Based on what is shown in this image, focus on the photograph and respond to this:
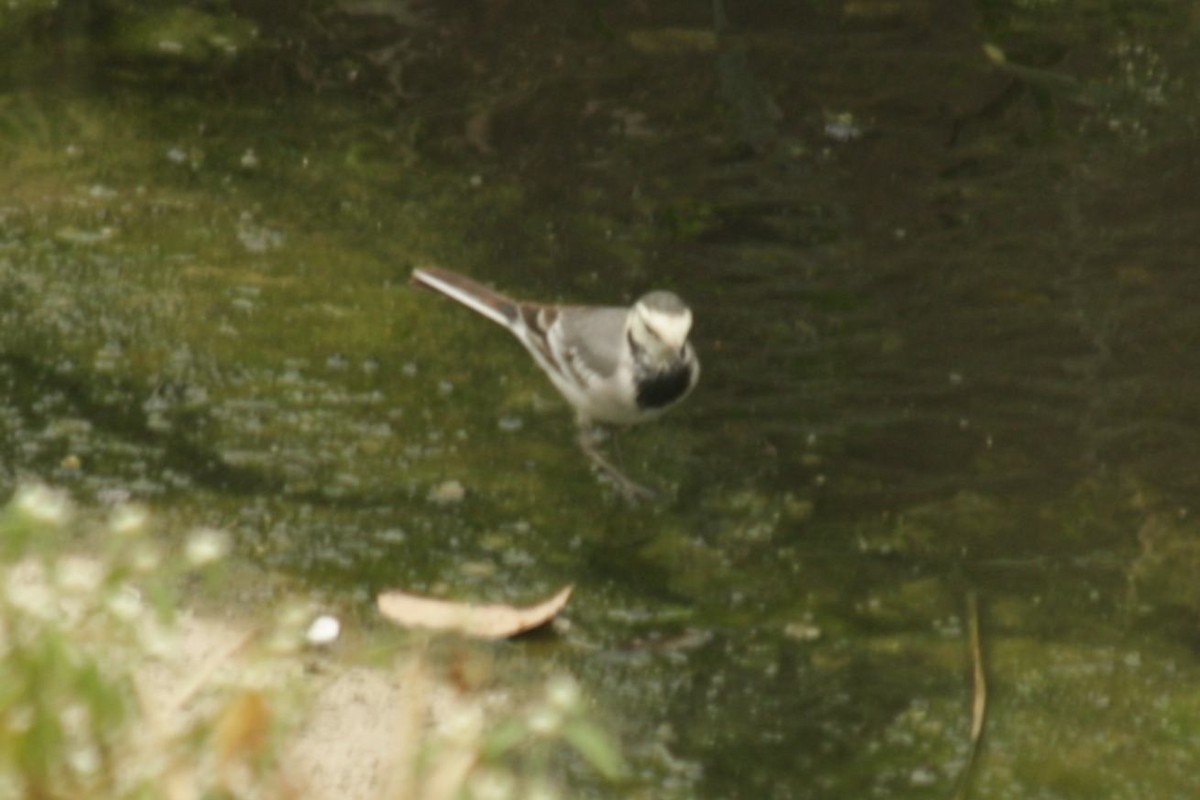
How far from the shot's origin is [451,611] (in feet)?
15.4

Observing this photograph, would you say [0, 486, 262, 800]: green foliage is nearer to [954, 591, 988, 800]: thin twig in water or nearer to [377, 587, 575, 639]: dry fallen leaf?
[377, 587, 575, 639]: dry fallen leaf

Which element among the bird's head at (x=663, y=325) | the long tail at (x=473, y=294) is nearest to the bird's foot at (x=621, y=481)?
the bird's head at (x=663, y=325)

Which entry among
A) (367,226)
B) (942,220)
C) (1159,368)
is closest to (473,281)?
(367,226)

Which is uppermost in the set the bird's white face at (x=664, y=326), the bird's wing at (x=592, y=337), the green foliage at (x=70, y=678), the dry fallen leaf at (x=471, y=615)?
the green foliage at (x=70, y=678)

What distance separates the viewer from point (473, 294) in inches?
236

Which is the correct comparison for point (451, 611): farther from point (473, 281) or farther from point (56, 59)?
point (56, 59)

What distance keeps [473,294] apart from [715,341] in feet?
2.50

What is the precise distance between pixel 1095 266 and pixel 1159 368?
630 mm

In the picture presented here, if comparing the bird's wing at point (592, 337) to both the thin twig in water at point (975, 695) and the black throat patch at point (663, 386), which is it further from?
the thin twig in water at point (975, 695)

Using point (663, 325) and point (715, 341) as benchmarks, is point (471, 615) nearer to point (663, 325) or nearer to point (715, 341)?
point (663, 325)

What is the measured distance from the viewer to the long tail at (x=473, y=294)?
19.5 feet

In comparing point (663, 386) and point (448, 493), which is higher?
point (663, 386)

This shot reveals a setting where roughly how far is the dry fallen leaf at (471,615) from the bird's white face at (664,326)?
0.89m

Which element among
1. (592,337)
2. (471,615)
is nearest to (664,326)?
(592,337)
